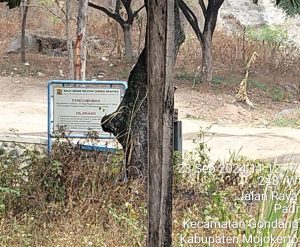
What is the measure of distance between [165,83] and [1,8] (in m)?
23.7

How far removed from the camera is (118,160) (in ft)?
16.8

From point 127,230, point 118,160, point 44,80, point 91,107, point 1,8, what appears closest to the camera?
point 127,230

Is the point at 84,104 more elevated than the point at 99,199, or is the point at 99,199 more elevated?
the point at 84,104

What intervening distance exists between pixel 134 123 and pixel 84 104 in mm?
2090

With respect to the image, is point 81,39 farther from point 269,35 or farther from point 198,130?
point 269,35

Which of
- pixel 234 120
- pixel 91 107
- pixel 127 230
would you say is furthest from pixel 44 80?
pixel 127 230

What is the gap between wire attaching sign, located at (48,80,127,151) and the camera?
23.9 feet

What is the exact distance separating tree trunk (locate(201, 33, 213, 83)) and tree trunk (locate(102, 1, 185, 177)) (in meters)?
13.9

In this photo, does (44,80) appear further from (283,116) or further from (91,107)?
(91,107)

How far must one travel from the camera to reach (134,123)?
5.32 m

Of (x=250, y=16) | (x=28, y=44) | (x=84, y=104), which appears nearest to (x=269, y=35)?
(x=250, y=16)

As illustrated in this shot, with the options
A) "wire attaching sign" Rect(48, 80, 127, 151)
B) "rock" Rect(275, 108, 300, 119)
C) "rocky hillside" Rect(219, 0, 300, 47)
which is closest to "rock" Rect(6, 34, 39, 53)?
"rocky hillside" Rect(219, 0, 300, 47)

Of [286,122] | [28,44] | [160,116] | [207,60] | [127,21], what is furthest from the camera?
[28,44]

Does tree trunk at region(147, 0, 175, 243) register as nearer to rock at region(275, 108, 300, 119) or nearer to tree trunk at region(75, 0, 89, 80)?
tree trunk at region(75, 0, 89, 80)
